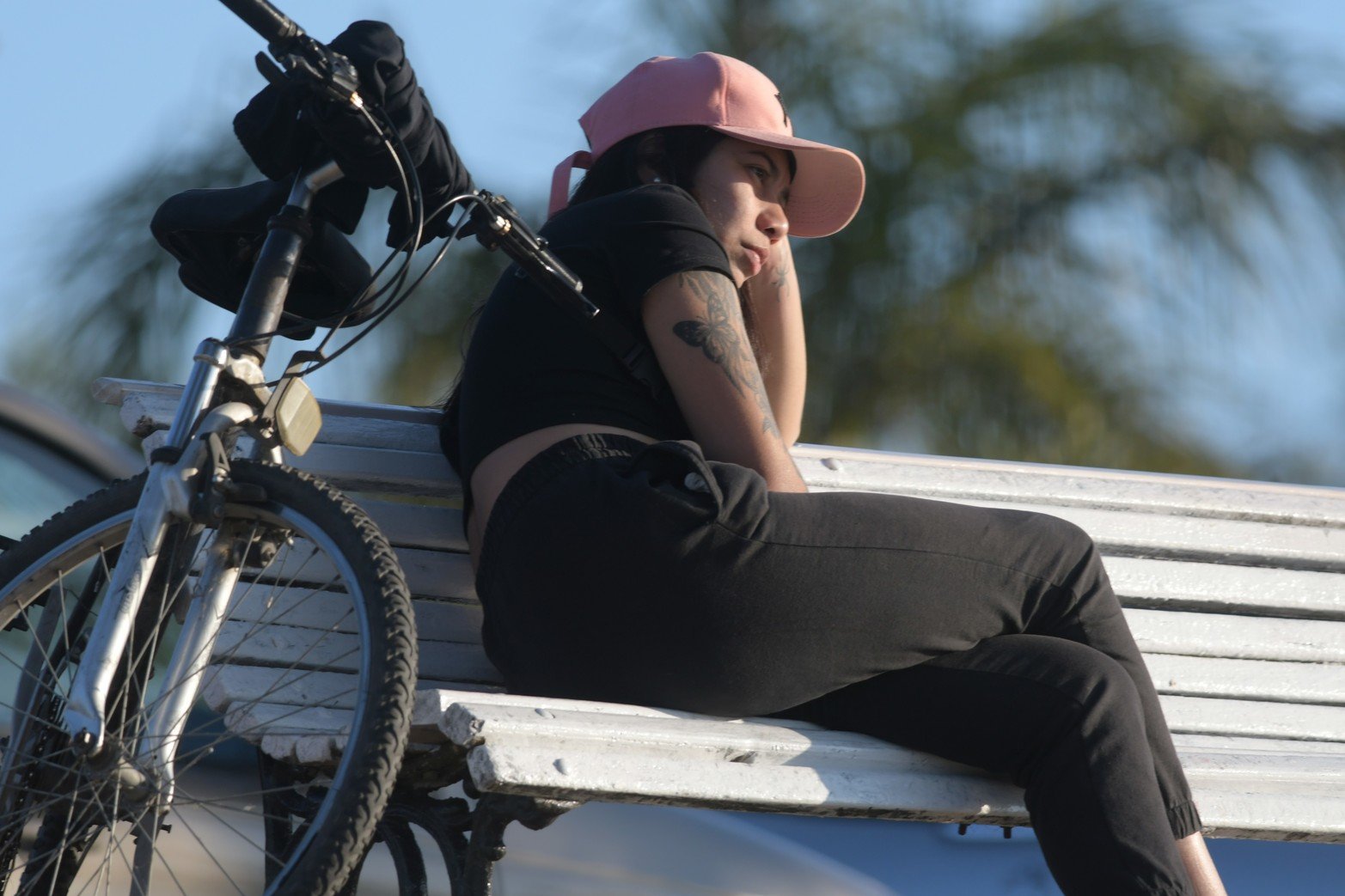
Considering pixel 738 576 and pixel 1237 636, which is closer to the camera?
pixel 738 576

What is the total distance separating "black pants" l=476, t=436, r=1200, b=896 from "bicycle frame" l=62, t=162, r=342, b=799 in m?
0.38

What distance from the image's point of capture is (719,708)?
2.54 metres

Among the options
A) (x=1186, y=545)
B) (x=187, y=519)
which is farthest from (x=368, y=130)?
(x=1186, y=545)

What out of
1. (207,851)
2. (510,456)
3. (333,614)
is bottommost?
(207,851)

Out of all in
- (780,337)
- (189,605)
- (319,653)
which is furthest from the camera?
(780,337)

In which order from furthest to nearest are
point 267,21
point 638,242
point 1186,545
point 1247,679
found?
point 1186,545
point 1247,679
point 638,242
point 267,21

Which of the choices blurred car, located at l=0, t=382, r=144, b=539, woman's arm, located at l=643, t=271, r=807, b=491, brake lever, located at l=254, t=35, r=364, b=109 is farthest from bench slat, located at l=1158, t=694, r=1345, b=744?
blurred car, located at l=0, t=382, r=144, b=539

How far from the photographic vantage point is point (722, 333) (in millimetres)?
2658

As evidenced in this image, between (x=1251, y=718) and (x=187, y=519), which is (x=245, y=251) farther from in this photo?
(x=1251, y=718)

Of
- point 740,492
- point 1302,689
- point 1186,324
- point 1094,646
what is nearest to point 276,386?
point 740,492

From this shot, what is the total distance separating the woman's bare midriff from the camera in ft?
8.64

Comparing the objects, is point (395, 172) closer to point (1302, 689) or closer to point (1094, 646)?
point (1094, 646)

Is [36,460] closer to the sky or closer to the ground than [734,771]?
closer to the sky

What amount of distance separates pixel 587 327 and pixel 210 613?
0.66 m
